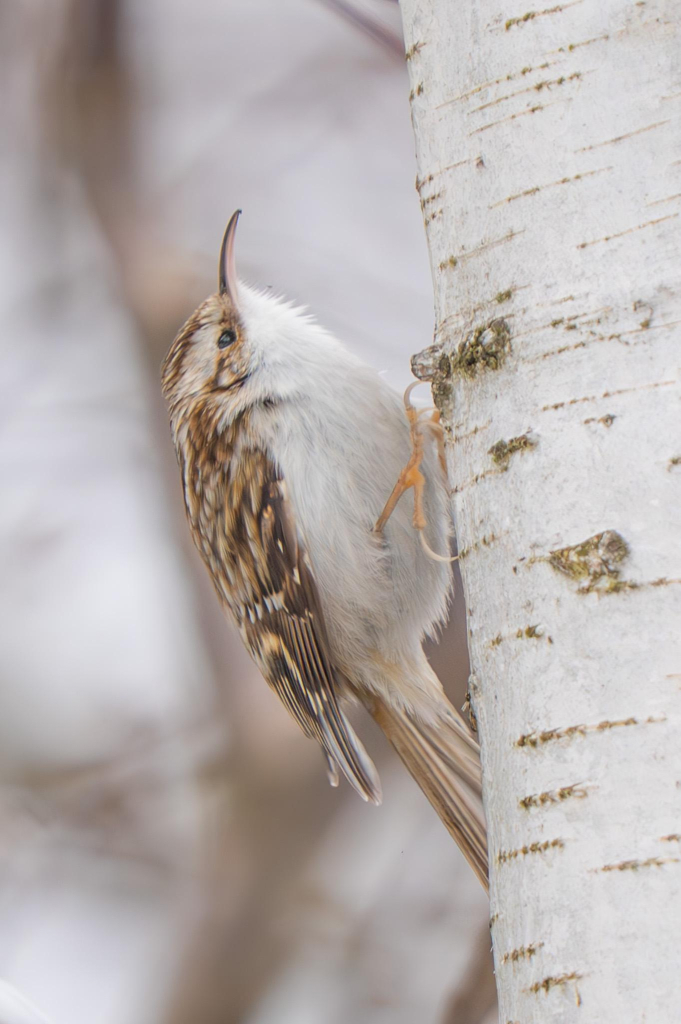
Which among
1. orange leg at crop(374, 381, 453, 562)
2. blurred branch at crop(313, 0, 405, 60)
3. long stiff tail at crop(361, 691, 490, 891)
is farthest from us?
blurred branch at crop(313, 0, 405, 60)

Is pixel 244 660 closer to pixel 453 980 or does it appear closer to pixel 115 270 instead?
pixel 453 980

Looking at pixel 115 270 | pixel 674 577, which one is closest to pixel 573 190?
pixel 674 577

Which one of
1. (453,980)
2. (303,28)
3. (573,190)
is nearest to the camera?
(573,190)

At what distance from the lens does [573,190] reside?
2.91ft

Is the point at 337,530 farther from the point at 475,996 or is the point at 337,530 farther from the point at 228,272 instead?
the point at 475,996

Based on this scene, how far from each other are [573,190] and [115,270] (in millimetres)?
2246

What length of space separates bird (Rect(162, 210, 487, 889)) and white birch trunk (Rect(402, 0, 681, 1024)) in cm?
83

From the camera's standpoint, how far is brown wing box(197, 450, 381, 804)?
192 centimetres

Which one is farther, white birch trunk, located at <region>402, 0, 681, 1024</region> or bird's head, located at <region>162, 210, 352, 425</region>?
bird's head, located at <region>162, 210, 352, 425</region>

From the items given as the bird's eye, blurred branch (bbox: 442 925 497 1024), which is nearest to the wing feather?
the bird's eye

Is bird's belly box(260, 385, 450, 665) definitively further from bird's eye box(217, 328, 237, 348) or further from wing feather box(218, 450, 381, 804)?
bird's eye box(217, 328, 237, 348)

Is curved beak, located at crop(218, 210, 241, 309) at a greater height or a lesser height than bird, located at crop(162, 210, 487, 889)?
greater

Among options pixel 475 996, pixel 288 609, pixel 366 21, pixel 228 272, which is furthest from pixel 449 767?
pixel 366 21

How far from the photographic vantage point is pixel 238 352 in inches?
81.6
